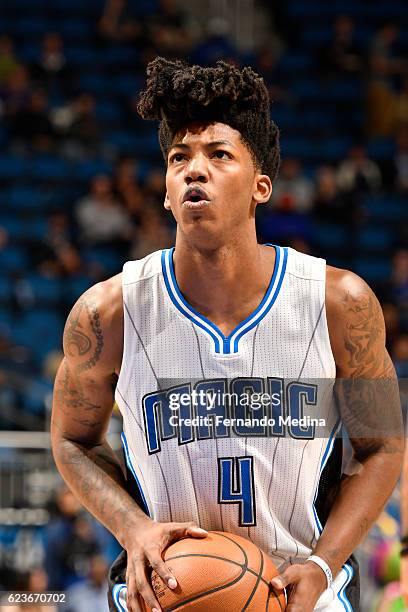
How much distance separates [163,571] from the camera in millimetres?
2557

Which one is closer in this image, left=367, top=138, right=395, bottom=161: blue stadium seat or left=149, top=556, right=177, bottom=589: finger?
left=149, top=556, right=177, bottom=589: finger

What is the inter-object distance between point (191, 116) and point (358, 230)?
7.73 m

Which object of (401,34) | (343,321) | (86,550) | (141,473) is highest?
(401,34)

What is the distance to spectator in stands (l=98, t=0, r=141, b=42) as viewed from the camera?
475 inches

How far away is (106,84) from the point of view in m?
11.7

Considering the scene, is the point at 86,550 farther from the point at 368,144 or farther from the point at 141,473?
the point at 368,144

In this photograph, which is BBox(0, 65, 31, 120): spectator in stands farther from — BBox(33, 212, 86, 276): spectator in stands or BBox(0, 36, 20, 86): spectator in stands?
BBox(33, 212, 86, 276): spectator in stands

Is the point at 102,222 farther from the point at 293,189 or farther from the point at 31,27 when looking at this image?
the point at 31,27

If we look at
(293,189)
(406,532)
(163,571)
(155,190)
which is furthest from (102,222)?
(163,571)

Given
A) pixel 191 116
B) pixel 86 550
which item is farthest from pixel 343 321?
pixel 86 550

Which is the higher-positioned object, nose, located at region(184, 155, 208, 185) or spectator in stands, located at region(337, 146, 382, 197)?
spectator in stands, located at region(337, 146, 382, 197)

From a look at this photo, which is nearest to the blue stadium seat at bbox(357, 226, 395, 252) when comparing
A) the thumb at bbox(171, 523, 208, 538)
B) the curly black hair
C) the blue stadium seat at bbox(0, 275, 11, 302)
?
the blue stadium seat at bbox(0, 275, 11, 302)

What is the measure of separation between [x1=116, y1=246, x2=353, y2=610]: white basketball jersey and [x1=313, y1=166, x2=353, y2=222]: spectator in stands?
7.42 metres

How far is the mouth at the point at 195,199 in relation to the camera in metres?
2.75
